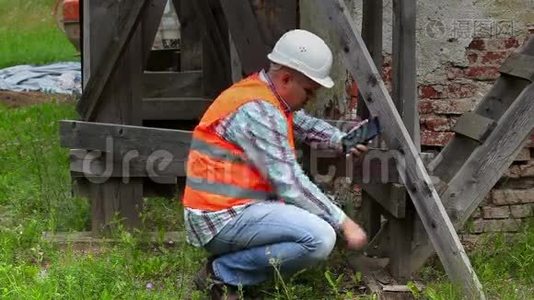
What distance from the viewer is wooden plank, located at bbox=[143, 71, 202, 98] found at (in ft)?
23.8

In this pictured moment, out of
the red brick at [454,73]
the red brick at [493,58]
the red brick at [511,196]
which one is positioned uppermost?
the red brick at [493,58]

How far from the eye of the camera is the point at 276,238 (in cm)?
415

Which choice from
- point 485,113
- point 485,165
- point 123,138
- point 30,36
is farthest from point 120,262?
point 30,36

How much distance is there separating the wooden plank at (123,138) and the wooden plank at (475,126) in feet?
4.86

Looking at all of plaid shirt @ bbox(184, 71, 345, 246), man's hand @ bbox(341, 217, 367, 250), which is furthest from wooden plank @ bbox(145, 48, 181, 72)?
man's hand @ bbox(341, 217, 367, 250)

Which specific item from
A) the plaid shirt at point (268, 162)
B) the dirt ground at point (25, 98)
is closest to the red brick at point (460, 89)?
the plaid shirt at point (268, 162)

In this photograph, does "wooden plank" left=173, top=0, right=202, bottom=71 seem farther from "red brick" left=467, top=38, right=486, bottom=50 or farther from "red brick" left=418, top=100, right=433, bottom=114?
"red brick" left=467, top=38, right=486, bottom=50

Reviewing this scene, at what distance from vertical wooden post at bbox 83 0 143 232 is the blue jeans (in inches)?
56.1

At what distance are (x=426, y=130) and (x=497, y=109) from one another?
77cm

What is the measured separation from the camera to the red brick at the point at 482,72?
5398mm

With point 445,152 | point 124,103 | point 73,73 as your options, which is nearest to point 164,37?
point 73,73

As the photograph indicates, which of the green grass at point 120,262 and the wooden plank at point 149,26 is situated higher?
the wooden plank at point 149,26

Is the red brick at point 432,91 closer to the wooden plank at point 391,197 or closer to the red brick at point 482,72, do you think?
the red brick at point 482,72

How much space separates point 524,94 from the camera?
4.46 metres
